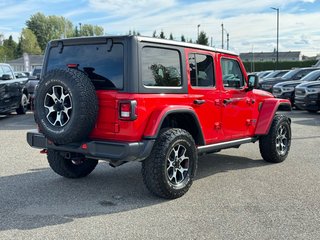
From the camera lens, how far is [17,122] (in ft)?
42.8

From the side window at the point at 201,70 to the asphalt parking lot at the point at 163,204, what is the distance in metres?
1.42

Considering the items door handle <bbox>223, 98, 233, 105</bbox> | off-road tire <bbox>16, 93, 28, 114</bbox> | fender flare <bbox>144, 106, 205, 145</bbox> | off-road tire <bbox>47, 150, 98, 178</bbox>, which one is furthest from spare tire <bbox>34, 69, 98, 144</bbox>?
off-road tire <bbox>16, 93, 28, 114</bbox>

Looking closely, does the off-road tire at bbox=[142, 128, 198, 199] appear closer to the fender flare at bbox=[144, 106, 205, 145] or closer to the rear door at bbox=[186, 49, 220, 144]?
the fender flare at bbox=[144, 106, 205, 145]

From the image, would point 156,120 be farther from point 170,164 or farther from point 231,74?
point 231,74

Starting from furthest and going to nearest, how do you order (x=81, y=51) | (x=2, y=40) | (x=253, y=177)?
(x=2, y=40)
(x=253, y=177)
(x=81, y=51)

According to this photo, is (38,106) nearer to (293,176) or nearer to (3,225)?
(3,225)

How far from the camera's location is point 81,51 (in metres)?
5.15

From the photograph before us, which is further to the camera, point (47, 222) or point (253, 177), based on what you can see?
point (253, 177)

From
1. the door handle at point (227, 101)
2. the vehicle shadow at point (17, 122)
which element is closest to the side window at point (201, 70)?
the door handle at point (227, 101)

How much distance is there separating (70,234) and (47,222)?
1.43 feet

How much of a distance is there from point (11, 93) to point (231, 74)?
30.4 feet

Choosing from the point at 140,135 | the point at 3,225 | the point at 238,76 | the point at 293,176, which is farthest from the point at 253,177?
the point at 3,225

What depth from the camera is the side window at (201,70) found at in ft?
18.4

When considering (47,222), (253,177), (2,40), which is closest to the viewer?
(47,222)
